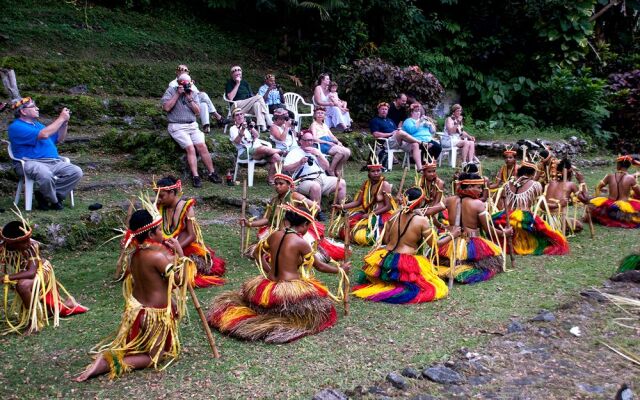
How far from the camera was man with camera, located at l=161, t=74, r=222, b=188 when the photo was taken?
916cm

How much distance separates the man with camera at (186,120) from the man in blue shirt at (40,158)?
1978 millimetres

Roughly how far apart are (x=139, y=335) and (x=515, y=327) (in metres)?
2.77

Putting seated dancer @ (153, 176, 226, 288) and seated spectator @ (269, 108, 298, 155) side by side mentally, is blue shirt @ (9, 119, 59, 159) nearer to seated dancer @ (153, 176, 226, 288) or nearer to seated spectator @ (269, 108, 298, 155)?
seated dancer @ (153, 176, 226, 288)

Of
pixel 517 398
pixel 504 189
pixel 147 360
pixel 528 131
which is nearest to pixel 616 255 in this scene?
pixel 504 189

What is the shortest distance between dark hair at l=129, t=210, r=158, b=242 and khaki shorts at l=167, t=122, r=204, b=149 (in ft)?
16.1

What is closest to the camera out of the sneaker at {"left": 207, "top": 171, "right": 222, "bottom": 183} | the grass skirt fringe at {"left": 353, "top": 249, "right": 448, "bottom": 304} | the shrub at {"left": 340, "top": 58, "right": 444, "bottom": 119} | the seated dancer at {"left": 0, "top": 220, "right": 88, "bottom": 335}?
the seated dancer at {"left": 0, "top": 220, "right": 88, "bottom": 335}

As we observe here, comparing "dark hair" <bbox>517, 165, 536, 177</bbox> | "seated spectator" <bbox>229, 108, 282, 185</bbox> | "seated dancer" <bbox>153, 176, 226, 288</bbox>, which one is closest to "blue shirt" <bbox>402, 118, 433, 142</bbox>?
"seated spectator" <bbox>229, 108, 282, 185</bbox>

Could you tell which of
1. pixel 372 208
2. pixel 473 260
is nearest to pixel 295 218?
pixel 473 260

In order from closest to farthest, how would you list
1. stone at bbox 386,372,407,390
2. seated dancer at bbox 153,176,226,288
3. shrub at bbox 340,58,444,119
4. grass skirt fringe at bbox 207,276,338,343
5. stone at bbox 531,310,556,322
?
stone at bbox 386,372,407,390 < grass skirt fringe at bbox 207,276,338,343 < stone at bbox 531,310,556,322 < seated dancer at bbox 153,176,226,288 < shrub at bbox 340,58,444,119

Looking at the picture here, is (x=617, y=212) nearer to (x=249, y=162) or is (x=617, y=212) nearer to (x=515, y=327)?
(x=515, y=327)

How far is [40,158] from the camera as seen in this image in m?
7.43

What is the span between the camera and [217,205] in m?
8.89

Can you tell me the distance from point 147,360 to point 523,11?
14899mm

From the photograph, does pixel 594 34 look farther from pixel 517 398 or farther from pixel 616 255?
pixel 517 398
